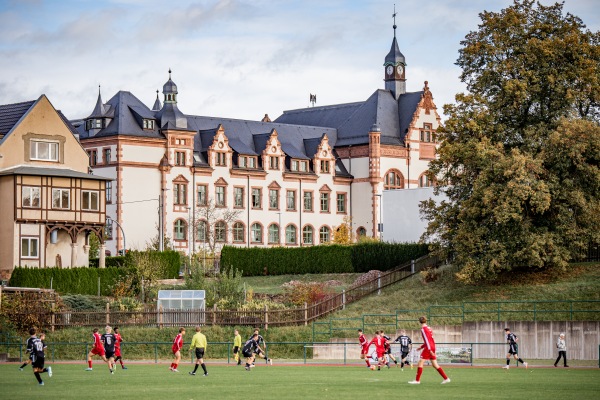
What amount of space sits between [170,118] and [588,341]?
60.6 meters

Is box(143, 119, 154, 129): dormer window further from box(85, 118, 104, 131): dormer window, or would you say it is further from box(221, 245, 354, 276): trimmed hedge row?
box(221, 245, 354, 276): trimmed hedge row

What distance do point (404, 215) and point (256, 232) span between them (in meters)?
24.0

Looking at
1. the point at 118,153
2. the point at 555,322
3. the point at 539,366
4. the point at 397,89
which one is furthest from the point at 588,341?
the point at 397,89

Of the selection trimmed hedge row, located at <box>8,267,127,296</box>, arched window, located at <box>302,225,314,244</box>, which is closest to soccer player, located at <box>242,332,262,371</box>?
trimmed hedge row, located at <box>8,267,127,296</box>

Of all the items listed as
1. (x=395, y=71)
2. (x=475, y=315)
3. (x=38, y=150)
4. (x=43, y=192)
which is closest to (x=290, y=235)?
(x=395, y=71)

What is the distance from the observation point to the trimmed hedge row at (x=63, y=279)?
243 feet

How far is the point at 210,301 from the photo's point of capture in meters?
68.8

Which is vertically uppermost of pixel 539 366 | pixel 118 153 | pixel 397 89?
pixel 397 89

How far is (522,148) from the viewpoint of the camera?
70875mm

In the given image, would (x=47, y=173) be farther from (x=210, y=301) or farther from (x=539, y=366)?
(x=539, y=366)

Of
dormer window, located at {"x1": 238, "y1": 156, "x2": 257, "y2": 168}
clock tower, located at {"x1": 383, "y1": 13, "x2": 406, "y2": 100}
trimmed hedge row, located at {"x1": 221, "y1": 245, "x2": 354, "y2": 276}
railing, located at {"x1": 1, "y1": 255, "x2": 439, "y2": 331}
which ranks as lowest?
railing, located at {"x1": 1, "y1": 255, "x2": 439, "y2": 331}

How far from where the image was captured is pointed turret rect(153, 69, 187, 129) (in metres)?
109

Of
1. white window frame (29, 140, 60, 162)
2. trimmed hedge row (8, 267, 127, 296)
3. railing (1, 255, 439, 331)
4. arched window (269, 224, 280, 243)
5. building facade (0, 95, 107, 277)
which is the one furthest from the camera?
arched window (269, 224, 280, 243)

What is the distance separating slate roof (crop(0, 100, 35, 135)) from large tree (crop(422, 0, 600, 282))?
30.7m
